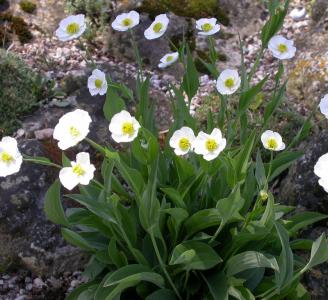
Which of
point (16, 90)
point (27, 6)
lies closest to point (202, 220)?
point (16, 90)


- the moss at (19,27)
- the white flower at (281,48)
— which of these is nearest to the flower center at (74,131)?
the white flower at (281,48)

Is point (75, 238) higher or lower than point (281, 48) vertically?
lower

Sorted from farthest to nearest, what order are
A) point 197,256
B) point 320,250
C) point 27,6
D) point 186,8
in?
point 27,6, point 186,8, point 197,256, point 320,250

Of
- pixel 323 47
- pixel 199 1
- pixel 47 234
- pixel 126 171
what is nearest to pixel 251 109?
pixel 323 47

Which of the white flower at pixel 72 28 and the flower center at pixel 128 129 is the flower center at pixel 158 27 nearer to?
the white flower at pixel 72 28

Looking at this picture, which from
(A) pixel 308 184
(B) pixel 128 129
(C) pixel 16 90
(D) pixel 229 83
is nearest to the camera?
(B) pixel 128 129

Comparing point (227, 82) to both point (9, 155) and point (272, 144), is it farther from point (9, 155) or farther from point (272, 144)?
point (9, 155)

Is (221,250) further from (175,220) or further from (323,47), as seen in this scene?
(323,47)
